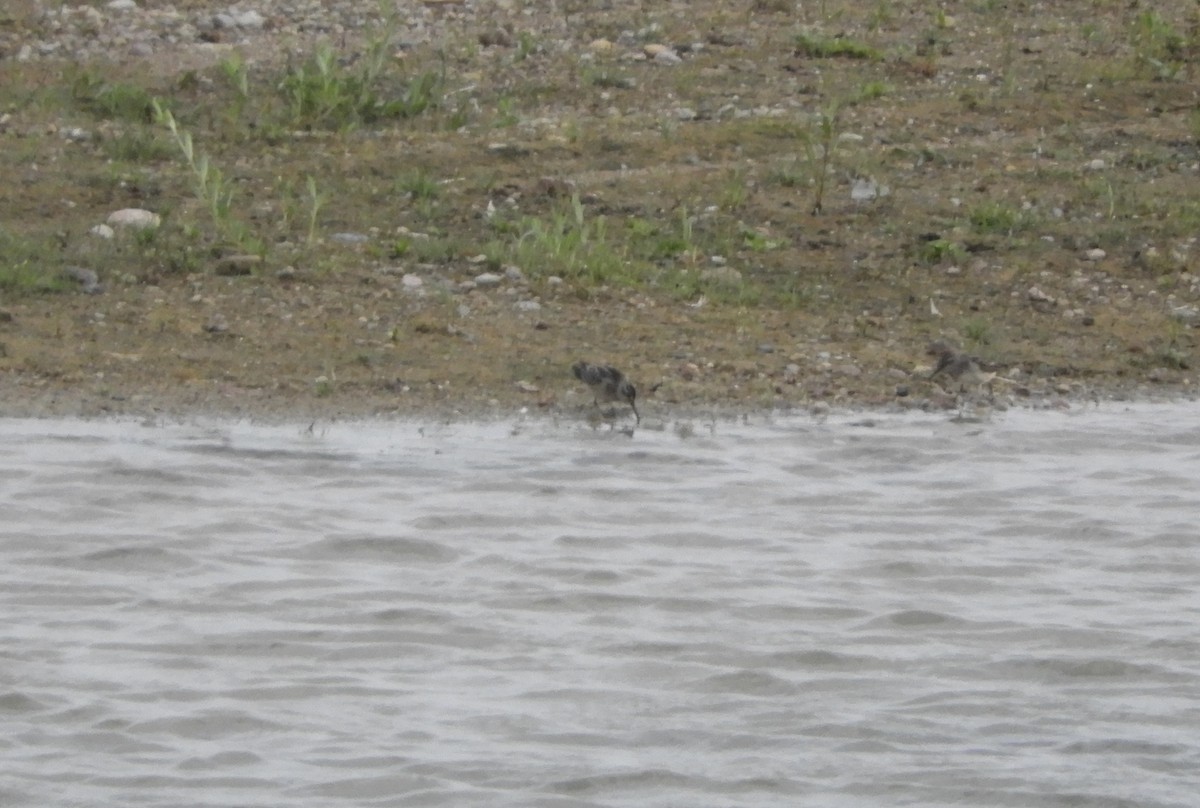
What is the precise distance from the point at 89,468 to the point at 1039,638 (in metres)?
2.82

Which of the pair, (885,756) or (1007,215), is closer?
(885,756)

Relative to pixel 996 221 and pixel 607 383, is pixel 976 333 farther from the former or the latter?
pixel 607 383

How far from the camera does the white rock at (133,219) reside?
26.9 feet

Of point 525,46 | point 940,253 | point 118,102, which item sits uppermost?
point 525,46

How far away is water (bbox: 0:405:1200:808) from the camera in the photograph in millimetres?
4621

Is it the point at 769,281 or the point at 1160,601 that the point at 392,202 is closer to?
the point at 769,281

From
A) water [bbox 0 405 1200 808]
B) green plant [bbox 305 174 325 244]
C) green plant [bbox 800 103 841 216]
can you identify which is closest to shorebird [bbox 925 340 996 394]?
water [bbox 0 405 1200 808]

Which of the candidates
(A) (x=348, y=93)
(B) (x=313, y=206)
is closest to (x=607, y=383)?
(B) (x=313, y=206)

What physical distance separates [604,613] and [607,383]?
1.48m

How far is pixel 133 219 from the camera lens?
825cm

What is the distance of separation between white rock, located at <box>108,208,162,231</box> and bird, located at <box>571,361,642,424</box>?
2060mm

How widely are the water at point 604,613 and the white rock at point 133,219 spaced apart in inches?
61.2

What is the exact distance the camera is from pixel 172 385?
715cm

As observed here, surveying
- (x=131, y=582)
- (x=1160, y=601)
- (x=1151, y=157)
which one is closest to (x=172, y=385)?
(x=131, y=582)
